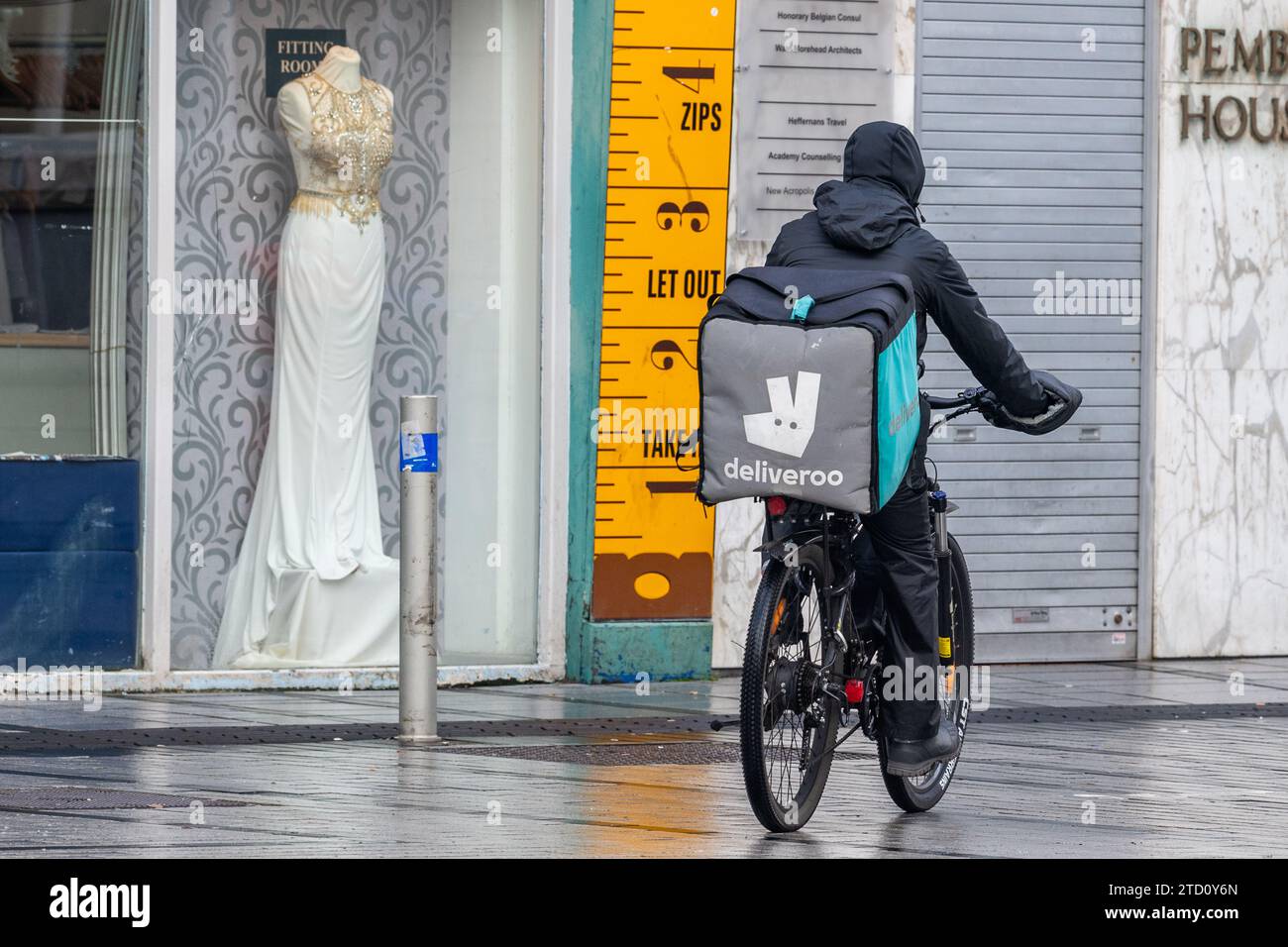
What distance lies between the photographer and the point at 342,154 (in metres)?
9.89

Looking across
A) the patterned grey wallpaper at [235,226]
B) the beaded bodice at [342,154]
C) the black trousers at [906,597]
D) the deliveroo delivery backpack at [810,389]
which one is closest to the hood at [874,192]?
the deliveroo delivery backpack at [810,389]

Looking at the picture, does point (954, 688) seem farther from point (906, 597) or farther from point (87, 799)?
point (87, 799)

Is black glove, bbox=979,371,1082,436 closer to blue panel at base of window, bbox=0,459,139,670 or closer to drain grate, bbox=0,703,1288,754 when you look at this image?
drain grate, bbox=0,703,1288,754

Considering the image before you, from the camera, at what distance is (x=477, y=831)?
20.2 feet

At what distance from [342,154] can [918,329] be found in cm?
417

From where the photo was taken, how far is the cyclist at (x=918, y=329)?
6.29 metres

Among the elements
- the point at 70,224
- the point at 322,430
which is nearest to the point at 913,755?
the point at 322,430

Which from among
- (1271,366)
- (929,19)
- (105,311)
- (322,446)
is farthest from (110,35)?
A: (1271,366)

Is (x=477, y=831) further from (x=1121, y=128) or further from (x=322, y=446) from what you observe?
(x=1121, y=128)

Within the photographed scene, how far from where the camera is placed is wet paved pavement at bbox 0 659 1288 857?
6035 millimetres

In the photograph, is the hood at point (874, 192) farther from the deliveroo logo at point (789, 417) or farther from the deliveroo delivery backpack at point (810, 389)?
the deliveroo logo at point (789, 417)

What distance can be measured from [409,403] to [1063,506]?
433 cm

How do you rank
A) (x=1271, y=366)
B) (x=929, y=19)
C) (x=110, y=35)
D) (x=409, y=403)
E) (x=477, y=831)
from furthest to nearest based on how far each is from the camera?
(x=1271, y=366) < (x=929, y=19) < (x=110, y=35) < (x=409, y=403) < (x=477, y=831)

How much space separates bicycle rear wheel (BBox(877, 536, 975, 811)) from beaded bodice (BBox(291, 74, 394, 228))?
13.2 feet
